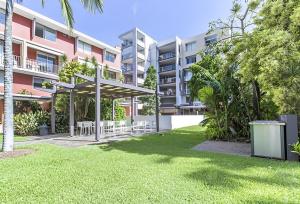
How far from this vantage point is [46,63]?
29.1 metres

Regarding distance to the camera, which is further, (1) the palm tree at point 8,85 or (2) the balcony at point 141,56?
(2) the balcony at point 141,56

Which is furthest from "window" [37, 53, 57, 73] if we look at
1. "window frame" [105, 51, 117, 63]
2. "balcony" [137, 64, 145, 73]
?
"balcony" [137, 64, 145, 73]

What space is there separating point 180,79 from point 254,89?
140 feet

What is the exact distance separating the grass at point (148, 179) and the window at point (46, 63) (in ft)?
72.9

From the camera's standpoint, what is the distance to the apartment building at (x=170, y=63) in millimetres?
53438

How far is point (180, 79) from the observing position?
5572 centimetres

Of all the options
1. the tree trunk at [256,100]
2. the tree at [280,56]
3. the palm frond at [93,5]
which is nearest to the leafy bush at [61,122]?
the palm frond at [93,5]

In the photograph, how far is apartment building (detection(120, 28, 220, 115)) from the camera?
175 ft

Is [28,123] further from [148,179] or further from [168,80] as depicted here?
[168,80]

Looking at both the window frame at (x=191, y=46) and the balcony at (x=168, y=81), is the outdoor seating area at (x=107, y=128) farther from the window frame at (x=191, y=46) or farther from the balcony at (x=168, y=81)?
the window frame at (x=191, y=46)

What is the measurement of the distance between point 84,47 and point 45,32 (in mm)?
6703

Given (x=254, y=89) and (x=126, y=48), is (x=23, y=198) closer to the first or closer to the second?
(x=254, y=89)

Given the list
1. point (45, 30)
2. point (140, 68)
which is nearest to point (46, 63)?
point (45, 30)

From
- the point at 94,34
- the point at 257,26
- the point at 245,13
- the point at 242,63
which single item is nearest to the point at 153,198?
the point at 242,63
